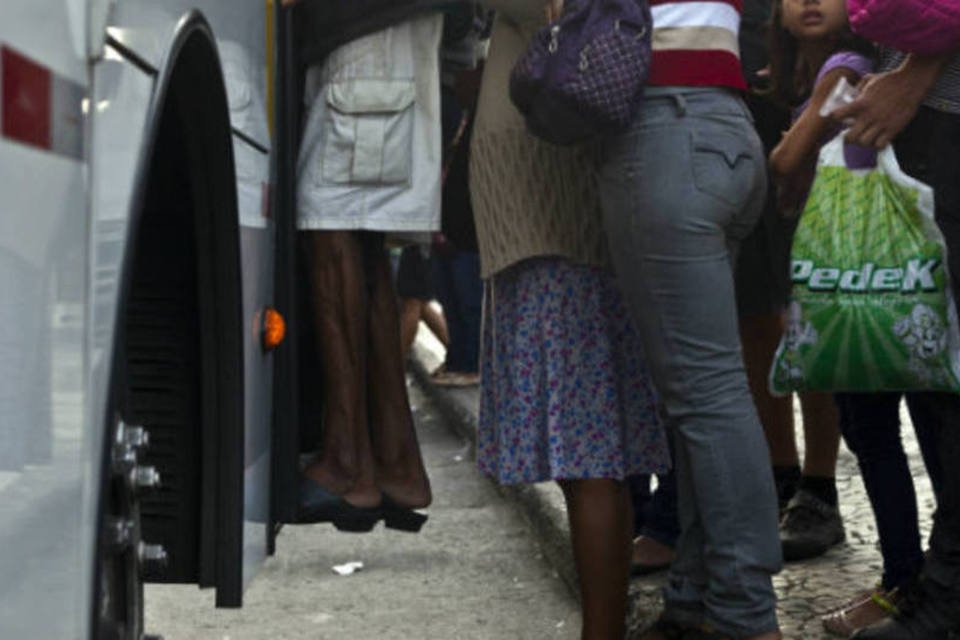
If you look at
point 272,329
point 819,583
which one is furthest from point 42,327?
point 819,583

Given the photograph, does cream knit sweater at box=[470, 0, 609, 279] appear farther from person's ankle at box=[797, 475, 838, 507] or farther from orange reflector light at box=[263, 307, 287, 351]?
person's ankle at box=[797, 475, 838, 507]

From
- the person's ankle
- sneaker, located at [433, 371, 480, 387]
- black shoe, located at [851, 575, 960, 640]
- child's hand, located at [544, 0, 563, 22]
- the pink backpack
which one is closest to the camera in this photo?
the pink backpack

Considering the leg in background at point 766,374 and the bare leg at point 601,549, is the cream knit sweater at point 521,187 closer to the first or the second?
the bare leg at point 601,549

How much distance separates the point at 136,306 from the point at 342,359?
94 cm

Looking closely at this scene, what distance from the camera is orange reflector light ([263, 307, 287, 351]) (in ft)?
13.1

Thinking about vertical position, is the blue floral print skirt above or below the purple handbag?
below

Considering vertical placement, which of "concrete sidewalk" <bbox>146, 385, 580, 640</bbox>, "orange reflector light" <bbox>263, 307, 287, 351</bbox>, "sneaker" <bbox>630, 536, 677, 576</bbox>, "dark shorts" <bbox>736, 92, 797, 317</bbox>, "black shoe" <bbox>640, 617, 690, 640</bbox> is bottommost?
"concrete sidewalk" <bbox>146, 385, 580, 640</bbox>

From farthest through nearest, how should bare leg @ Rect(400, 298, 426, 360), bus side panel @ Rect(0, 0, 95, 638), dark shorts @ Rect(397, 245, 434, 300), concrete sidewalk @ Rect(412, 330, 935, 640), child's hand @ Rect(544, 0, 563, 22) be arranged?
bare leg @ Rect(400, 298, 426, 360) < dark shorts @ Rect(397, 245, 434, 300) < concrete sidewalk @ Rect(412, 330, 935, 640) < child's hand @ Rect(544, 0, 563, 22) < bus side panel @ Rect(0, 0, 95, 638)

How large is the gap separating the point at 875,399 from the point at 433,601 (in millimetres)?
1861

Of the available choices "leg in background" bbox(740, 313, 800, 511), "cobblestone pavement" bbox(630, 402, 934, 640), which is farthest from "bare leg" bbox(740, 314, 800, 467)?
"cobblestone pavement" bbox(630, 402, 934, 640)

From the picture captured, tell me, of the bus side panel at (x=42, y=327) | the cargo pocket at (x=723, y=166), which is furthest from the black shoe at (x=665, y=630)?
the bus side panel at (x=42, y=327)

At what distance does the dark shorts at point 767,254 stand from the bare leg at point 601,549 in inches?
46.8

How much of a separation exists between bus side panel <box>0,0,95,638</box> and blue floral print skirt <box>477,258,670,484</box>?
6.10ft

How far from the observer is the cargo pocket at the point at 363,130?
14.1 feet
